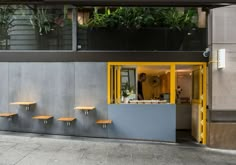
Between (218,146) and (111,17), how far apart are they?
4.89m

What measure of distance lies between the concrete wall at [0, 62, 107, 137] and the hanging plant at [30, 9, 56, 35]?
3.53 feet

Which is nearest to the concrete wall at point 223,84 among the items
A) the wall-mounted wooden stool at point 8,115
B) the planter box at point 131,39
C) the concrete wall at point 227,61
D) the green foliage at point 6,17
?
the concrete wall at point 227,61

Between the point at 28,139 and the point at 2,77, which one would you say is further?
the point at 2,77

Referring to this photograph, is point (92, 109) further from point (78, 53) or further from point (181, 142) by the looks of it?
point (181, 142)

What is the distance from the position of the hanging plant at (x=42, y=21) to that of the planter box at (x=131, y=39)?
95cm

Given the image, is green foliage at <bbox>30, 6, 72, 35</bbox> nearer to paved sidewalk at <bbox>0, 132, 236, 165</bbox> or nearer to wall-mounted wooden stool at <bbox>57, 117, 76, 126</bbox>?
wall-mounted wooden stool at <bbox>57, 117, 76, 126</bbox>

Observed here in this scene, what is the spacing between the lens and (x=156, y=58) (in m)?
9.16

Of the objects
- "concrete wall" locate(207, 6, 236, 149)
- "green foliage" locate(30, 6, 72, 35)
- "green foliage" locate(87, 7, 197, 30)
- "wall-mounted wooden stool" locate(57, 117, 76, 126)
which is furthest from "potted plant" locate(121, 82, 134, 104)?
"green foliage" locate(30, 6, 72, 35)

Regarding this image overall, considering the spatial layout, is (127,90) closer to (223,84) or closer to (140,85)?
(140,85)

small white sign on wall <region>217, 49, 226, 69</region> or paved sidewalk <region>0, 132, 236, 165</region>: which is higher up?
small white sign on wall <region>217, 49, 226, 69</region>

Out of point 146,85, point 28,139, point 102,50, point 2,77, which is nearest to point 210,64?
point 146,85

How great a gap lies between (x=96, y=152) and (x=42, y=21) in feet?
14.4

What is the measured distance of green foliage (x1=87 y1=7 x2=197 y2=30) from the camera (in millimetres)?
9242

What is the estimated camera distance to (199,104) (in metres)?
9.54
